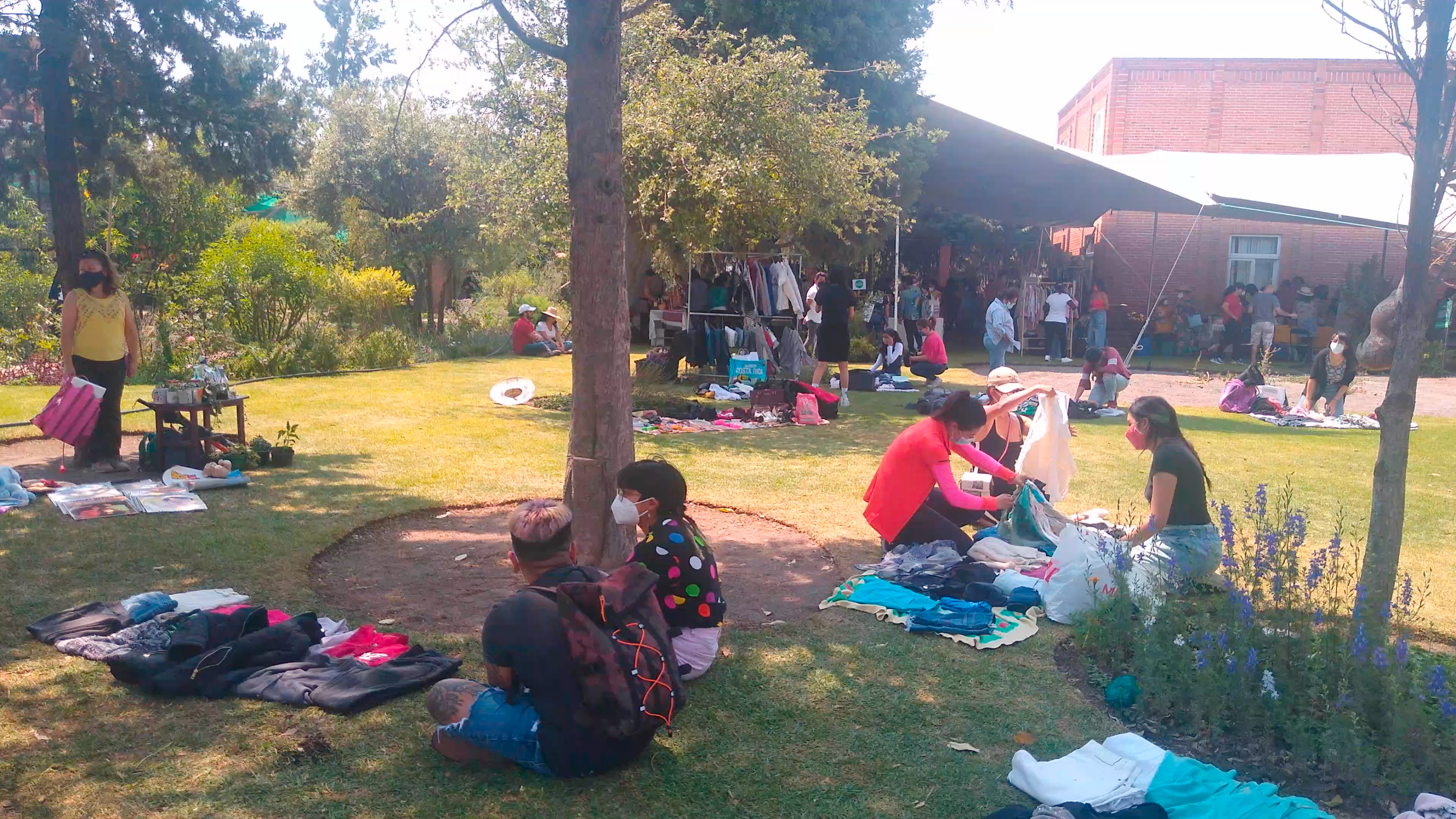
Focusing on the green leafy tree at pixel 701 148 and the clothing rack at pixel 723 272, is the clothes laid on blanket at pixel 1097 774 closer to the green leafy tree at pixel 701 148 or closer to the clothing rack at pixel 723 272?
the green leafy tree at pixel 701 148

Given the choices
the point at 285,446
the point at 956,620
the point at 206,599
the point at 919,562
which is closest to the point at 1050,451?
the point at 919,562

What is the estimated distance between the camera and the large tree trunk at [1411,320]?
13.2 ft

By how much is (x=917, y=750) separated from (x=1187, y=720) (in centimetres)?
113

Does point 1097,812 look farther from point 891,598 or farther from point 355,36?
point 355,36

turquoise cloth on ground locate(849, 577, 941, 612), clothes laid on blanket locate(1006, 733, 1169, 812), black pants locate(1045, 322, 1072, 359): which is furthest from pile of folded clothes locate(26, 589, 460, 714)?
black pants locate(1045, 322, 1072, 359)

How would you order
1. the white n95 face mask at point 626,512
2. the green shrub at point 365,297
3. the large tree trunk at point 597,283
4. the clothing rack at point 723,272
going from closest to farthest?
the white n95 face mask at point 626,512 < the large tree trunk at point 597,283 < the clothing rack at point 723,272 < the green shrub at point 365,297

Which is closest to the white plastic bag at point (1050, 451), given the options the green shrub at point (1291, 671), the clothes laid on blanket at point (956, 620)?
the clothes laid on blanket at point (956, 620)

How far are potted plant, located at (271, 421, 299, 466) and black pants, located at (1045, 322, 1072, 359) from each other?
16076 millimetres

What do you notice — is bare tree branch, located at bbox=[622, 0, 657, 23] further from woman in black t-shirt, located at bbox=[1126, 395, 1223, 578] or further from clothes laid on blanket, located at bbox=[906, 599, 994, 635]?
clothes laid on blanket, located at bbox=[906, 599, 994, 635]

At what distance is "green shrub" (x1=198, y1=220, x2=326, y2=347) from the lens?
1667cm

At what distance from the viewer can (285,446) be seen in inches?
363

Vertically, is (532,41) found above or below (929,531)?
above

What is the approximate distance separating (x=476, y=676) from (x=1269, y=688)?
325 centimetres

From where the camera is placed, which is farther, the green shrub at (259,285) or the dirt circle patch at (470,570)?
the green shrub at (259,285)
